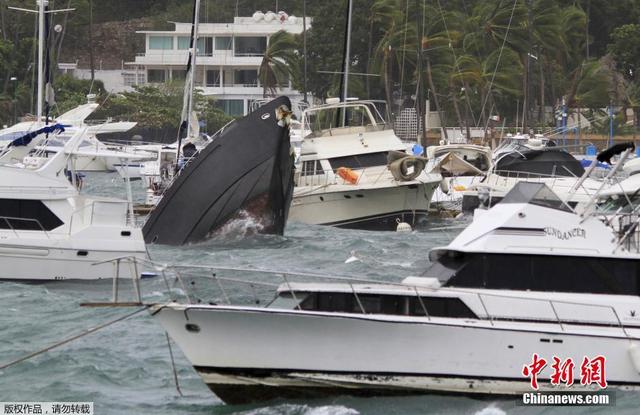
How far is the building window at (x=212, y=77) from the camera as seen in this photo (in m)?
105

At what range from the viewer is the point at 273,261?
3406 centimetres

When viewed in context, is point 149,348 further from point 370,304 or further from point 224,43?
point 224,43

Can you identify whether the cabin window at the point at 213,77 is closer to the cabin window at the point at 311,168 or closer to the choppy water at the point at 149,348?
the cabin window at the point at 311,168

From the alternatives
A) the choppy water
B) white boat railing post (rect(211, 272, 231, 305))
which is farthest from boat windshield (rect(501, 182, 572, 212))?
white boat railing post (rect(211, 272, 231, 305))

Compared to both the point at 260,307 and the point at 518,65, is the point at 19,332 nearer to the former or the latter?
the point at 260,307

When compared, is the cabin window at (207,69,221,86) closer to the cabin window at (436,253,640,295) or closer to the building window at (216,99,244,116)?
the building window at (216,99,244,116)

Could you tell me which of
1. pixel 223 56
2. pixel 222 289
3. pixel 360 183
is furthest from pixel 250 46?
pixel 222 289

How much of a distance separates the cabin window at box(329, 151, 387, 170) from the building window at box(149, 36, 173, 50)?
198 ft

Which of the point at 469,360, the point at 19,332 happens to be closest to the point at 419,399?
the point at 469,360

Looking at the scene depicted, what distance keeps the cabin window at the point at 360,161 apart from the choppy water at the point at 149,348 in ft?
27.8

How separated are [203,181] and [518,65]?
4899 cm

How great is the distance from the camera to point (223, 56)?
339 feet

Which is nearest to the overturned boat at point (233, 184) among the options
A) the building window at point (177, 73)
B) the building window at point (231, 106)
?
the building window at point (231, 106)

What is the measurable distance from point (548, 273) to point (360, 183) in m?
25.0
